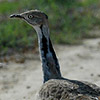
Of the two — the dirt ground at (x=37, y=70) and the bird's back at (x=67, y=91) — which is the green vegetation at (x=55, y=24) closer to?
the dirt ground at (x=37, y=70)

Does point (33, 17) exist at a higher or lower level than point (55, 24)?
higher

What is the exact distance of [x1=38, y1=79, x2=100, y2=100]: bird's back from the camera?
3757mm

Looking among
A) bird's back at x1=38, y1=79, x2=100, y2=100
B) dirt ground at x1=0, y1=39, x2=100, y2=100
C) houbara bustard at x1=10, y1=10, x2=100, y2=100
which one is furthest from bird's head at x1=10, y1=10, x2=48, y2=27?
dirt ground at x1=0, y1=39, x2=100, y2=100

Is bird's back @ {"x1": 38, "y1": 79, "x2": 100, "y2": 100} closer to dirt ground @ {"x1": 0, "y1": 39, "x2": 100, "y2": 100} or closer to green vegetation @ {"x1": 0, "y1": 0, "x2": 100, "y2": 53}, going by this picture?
dirt ground @ {"x1": 0, "y1": 39, "x2": 100, "y2": 100}

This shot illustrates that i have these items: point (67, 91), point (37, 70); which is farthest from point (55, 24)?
point (67, 91)

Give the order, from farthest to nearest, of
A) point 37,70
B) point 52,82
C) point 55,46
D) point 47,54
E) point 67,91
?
point 55,46
point 37,70
point 47,54
point 52,82
point 67,91

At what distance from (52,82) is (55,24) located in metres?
5.12

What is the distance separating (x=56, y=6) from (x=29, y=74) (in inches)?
129

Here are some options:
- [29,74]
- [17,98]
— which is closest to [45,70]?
[17,98]

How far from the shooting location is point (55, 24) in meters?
9.18

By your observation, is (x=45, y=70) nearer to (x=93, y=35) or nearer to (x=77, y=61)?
(x=77, y=61)

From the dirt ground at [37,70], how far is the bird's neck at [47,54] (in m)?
1.15

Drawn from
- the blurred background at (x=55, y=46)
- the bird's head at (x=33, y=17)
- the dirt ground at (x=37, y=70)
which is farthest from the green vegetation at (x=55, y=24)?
the bird's head at (x=33, y=17)

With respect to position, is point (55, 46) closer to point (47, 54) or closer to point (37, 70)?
point (37, 70)
